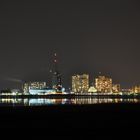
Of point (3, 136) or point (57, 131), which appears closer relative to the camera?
point (3, 136)

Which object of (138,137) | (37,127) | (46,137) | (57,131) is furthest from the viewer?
(37,127)

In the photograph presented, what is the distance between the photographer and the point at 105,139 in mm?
26797

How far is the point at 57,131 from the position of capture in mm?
32250

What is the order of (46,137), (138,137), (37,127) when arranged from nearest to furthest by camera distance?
(138,137) → (46,137) → (37,127)

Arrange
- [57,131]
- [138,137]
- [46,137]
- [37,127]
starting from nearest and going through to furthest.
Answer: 1. [138,137]
2. [46,137]
3. [57,131]
4. [37,127]

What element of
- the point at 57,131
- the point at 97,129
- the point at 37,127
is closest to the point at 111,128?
the point at 97,129

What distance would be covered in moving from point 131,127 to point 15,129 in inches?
360

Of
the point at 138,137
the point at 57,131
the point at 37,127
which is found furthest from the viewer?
the point at 37,127

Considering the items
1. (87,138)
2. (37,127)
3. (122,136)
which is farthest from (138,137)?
(37,127)

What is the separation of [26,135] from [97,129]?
5821 millimetres

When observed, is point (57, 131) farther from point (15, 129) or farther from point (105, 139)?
point (105, 139)

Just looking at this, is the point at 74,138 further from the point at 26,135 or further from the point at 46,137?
the point at 26,135

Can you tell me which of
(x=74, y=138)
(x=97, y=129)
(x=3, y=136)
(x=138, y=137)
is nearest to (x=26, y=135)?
(x=3, y=136)

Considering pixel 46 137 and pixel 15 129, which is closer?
pixel 46 137
